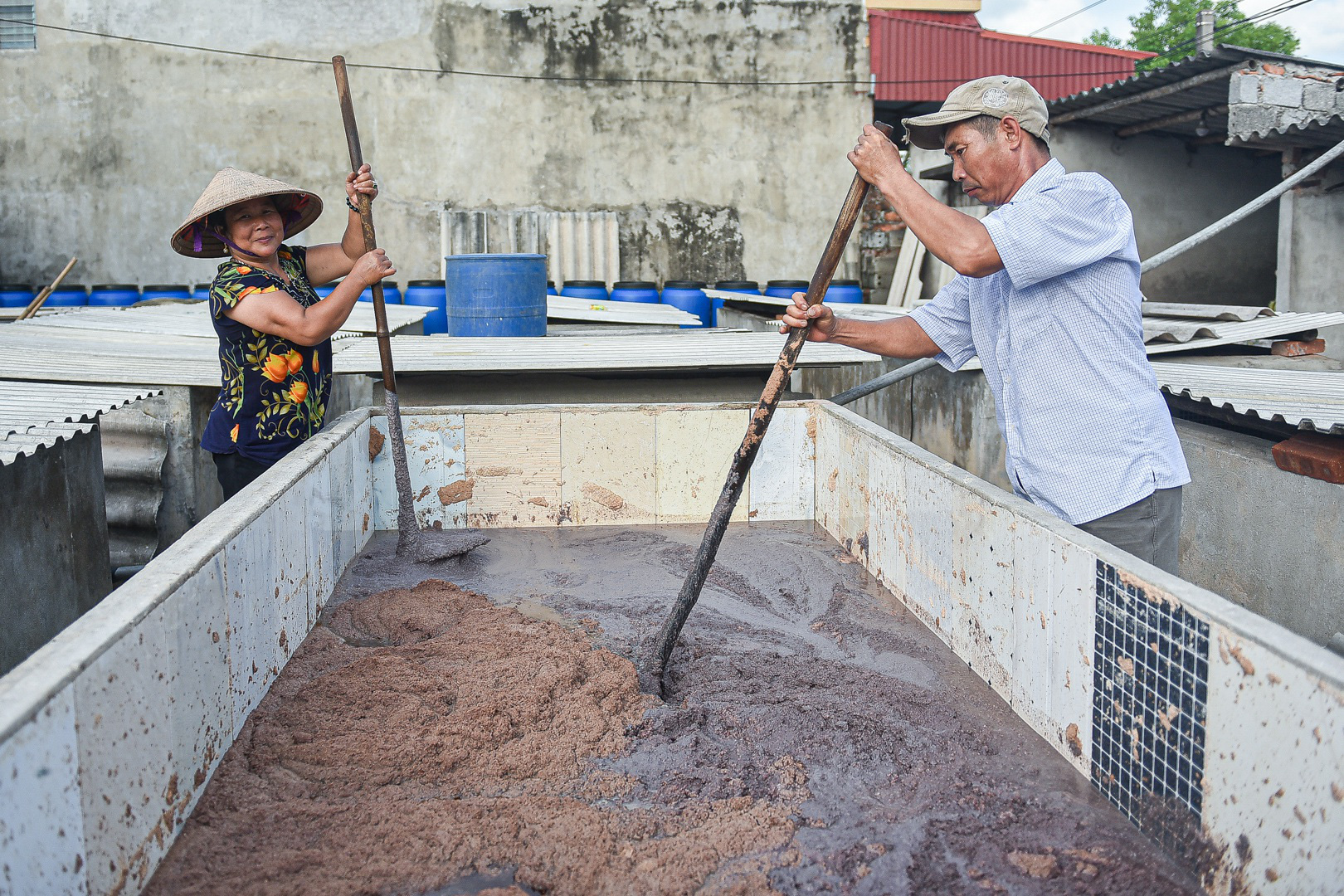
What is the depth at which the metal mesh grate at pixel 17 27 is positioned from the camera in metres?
12.5

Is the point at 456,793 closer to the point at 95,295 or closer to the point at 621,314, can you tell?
the point at 621,314

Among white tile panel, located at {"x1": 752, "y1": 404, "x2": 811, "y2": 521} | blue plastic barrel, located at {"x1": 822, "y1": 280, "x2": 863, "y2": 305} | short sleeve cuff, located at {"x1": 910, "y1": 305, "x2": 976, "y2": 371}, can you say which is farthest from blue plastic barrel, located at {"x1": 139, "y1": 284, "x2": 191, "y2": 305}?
short sleeve cuff, located at {"x1": 910, "y1": 305, "x2": 976, "y2": 371}

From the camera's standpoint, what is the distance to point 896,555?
11.2 ft

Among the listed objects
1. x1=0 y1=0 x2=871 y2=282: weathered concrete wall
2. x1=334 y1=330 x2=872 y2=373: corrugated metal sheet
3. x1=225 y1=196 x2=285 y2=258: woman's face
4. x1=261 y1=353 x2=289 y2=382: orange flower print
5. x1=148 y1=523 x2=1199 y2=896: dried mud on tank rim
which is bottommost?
x1=148 y1=523 x2=1199 y2=896: dried mud on tank rim

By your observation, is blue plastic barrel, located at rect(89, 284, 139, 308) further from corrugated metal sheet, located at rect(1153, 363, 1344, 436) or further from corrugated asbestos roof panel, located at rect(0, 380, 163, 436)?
corrugated metal sheet, located at rect(1153, 363, 1344, 436)

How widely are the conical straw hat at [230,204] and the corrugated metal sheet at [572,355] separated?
4.25 feet

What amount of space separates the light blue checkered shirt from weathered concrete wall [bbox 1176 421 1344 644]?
2.11 meters

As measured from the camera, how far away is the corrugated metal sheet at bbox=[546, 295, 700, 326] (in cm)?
913

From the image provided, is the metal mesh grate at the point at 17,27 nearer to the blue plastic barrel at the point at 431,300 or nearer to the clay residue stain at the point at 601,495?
the blue plastic barrel at the point at 431,300

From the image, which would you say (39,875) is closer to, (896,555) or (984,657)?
(984,657)

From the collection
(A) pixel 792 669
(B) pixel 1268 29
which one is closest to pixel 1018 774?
(A) pixel 792 669

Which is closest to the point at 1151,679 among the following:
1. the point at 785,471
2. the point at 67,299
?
the point at 785,471

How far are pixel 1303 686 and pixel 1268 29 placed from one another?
135 ft

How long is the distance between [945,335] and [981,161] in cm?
59
